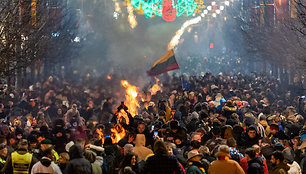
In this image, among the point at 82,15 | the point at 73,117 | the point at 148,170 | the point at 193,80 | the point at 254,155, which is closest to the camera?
the point at 148,170

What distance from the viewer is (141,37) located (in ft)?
267

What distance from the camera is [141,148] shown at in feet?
32.0

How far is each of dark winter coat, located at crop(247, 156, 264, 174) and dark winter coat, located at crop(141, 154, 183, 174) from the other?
125 centimetres

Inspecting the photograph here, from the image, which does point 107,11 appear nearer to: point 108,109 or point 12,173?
point 108,109

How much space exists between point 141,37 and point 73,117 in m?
65.2

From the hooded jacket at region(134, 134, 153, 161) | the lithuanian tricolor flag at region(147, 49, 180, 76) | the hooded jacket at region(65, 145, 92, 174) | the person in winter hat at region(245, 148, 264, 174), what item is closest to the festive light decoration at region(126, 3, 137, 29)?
the lithuanian tricolor flag at region(147, 49, 180, 76)

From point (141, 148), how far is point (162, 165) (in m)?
2.23

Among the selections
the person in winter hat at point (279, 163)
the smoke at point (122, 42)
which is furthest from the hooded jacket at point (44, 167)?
the smoke at point (122, 42)

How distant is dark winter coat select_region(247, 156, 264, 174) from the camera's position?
8.03 meters

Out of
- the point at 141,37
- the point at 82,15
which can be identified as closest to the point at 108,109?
the point at 82,15

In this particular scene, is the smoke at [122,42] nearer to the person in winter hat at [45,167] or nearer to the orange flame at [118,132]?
the orange flame at [118,132]

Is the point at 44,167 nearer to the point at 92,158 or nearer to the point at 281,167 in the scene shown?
the point at 92,158

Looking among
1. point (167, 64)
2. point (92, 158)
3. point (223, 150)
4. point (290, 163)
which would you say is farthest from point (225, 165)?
point (167, 64)

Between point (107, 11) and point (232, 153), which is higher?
point (107, 11)
